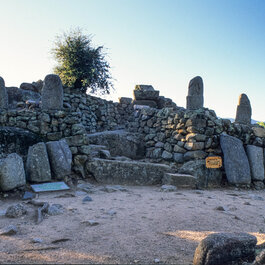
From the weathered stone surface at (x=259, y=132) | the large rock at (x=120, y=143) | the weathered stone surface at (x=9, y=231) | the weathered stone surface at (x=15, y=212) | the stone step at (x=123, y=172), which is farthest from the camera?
the large rock at (x=120, y=143)

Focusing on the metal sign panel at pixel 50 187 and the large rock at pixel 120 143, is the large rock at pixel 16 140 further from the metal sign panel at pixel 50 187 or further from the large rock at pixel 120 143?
the large rock at pixel 120 143

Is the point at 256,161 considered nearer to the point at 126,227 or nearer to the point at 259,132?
the point at 259,132

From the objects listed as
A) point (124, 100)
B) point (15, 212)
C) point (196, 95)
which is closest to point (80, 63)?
point (124, 100)

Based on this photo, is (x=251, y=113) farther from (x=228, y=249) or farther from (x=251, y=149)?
(x=228, y=249)

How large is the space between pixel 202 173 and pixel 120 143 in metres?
2.92

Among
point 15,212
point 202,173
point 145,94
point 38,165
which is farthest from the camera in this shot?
point 145,94

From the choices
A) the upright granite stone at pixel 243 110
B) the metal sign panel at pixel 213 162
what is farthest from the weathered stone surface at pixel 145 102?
the metal sign panel at pixel 213 162

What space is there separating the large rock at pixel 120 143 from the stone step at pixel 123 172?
6.51 ft

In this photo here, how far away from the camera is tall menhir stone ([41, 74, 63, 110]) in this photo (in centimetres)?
710

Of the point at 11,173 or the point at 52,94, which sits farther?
the point at 52,94

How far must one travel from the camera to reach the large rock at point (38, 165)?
5.48m

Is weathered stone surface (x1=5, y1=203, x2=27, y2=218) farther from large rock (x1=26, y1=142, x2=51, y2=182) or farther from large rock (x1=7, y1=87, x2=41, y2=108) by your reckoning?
large rock (x1=7, y1=87, x2=41, y2=108)

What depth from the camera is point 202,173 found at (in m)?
6.71

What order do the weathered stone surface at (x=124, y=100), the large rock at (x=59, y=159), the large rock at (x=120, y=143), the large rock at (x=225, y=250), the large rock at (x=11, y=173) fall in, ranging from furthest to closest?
the weathered stone surface at (x=124, y=100), the large rock at (x=120, y=143), the large rock at (x=59, y=159), the large rock at (x=11, y=173), the large rock at (x=225, y=250)
